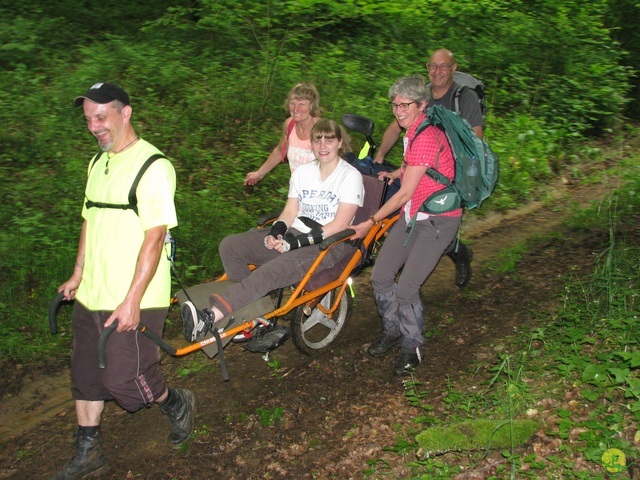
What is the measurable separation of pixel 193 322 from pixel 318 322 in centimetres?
153

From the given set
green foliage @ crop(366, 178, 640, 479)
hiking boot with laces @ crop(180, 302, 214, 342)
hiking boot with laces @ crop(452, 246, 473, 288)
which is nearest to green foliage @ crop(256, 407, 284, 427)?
hiking boot with laces @ crop(180, 302, 214, 342)

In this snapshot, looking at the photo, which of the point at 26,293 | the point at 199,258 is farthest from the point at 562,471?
the point at 26,293

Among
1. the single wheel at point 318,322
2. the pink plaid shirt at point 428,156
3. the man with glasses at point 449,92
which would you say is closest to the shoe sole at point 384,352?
the single wheel at point 318,322

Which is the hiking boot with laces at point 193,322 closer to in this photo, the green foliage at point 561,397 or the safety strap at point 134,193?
the safety strap at point 134,193

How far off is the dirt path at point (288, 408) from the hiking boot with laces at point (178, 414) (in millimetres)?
89

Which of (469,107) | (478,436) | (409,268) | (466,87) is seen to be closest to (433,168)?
(409,268)

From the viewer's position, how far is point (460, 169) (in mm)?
5133

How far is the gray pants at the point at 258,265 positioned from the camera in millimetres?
4906

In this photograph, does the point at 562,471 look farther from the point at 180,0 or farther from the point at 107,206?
the point at 180,0

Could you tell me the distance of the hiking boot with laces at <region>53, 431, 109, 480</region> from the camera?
4.26 m

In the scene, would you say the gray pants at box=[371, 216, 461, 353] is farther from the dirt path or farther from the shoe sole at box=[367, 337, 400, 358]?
the dirt path

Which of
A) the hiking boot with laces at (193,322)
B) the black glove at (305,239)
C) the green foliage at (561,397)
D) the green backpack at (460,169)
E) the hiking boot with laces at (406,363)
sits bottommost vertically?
the hiking boot with laces at (406,363)

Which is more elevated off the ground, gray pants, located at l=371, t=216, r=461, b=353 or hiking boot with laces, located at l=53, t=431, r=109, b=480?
gray pants, located at l=371, t=216, r=461, b=353

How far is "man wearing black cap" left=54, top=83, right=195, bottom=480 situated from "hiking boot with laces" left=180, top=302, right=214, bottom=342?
41 cm
